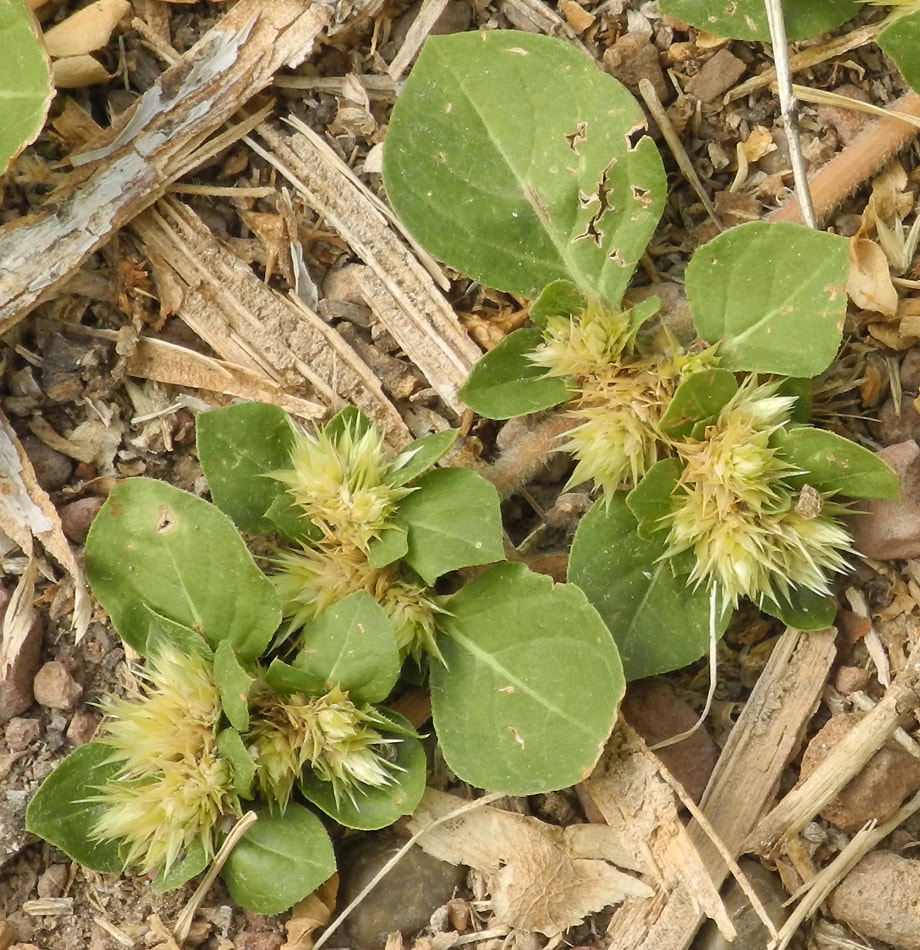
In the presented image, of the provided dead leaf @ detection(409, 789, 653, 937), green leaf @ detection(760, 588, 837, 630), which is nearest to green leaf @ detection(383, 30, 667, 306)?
green leaf @ detection(760, 588, 837, 630)

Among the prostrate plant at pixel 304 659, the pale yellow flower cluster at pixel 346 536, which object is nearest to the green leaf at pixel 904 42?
the prostrate plant at pixel 304 659

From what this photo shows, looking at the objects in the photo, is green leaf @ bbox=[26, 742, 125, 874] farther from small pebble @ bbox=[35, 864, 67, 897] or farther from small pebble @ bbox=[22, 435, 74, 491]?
small pebble @ bbox=[22, 435, 74, 491]

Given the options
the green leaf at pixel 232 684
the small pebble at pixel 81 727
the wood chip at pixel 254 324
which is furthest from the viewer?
the wood chip at pixel 254 324

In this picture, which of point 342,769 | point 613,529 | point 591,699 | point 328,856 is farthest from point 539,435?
point 328,856

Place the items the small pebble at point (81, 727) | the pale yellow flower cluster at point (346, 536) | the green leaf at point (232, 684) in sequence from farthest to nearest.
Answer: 1. the small pebble at point (81, 727)
2. the pale yellow flower cluster at point (346, 536)
3. the green leaf at point (232, 684)

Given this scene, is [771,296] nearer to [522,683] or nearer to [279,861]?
[522,683]

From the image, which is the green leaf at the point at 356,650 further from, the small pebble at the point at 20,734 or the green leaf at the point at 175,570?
the small pebble at the point at 20,734

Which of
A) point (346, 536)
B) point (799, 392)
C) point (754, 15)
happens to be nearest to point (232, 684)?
point (346, 536)
